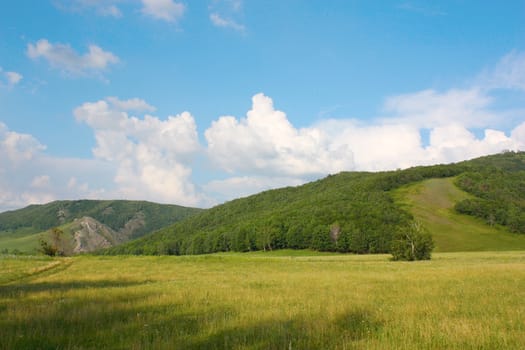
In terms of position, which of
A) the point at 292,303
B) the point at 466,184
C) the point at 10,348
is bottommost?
the point at 292,303

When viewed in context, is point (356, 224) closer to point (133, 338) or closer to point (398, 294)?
point (398, 294)

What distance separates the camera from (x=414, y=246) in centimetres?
6631

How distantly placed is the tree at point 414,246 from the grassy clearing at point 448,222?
63969 millimetres

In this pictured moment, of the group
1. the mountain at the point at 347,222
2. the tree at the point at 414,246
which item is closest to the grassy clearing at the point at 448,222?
the mountain at the point at 347,222

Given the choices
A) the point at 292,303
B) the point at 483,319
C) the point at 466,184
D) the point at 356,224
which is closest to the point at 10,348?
the point at 292,303

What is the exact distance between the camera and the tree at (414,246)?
6631 centimetres

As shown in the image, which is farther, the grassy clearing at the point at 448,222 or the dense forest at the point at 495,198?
the dense forest at the point at 495,198

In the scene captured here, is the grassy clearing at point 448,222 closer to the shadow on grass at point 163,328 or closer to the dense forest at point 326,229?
the dense forest at point 326,229

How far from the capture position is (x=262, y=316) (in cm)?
1212

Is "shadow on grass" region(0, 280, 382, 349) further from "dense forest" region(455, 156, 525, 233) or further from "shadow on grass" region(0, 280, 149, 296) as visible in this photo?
"dense forest" region(455, 156, 525, 233)

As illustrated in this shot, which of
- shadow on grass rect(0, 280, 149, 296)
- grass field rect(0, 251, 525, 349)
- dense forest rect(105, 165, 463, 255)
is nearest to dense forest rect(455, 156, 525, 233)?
dense forest rect(105, 165, 463, 255)

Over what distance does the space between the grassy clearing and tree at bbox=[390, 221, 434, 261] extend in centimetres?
6397

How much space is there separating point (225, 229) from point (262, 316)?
170 meters

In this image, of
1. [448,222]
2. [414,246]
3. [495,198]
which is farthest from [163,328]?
[495,198]
